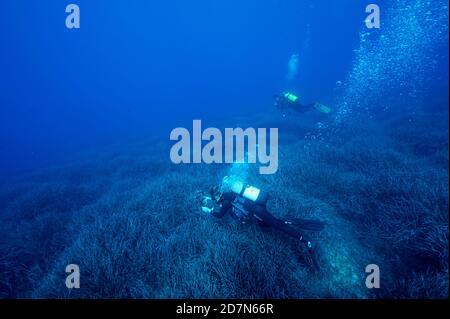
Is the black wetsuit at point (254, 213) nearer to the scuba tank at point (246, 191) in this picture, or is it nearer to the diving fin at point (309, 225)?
the scuba tank at point (246, 191)

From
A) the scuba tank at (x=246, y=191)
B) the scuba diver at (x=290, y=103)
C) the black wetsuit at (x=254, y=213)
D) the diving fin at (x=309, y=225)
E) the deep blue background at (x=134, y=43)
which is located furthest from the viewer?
the deep blue background at (x=134, y=43)

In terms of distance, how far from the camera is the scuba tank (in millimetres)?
3820

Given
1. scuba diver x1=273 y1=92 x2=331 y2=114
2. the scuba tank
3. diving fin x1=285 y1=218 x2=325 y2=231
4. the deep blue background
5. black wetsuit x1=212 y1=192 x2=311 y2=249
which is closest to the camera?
black wetsuit x1=212 y1=192 x2=311 y2=249

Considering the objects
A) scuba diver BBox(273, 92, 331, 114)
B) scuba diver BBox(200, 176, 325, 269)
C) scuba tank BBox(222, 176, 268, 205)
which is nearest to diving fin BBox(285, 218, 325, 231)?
scuba diver BBox(200, 176, 325, 269)

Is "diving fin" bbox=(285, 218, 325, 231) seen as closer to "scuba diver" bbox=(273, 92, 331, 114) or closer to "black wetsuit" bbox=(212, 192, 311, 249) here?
"black wetsuit" bbox=(212, 192, 311, 249)

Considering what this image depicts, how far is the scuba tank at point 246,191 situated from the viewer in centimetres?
382

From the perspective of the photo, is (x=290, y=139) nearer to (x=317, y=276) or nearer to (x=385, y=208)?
(x=385, y=208)

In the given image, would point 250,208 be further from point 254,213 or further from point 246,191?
point 246,191

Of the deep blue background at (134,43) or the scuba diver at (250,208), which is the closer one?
the scuba diver at (250,208)

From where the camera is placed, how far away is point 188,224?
15.2 feet

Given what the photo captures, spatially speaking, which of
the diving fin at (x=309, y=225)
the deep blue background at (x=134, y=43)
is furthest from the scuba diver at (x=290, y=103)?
the deep blue background at (x=134, y=43)

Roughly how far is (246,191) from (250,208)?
256 mm
